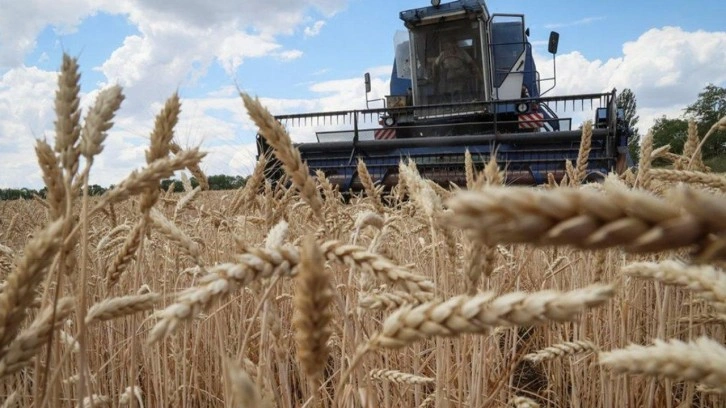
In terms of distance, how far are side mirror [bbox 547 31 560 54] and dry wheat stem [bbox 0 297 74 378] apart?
11691 mm

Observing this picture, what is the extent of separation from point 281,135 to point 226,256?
2.19 m

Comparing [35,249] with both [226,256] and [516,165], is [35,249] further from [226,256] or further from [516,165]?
[516,165]

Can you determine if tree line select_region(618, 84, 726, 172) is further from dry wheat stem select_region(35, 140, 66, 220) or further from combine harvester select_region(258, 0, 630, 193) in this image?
dry wheat stem select_region(35, 140, 66, 220)

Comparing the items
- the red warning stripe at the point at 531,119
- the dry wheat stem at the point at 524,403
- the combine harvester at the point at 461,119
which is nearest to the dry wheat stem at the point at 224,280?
the dry wheat stem at the point at 524,403

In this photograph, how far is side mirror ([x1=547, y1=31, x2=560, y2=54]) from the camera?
11070mm

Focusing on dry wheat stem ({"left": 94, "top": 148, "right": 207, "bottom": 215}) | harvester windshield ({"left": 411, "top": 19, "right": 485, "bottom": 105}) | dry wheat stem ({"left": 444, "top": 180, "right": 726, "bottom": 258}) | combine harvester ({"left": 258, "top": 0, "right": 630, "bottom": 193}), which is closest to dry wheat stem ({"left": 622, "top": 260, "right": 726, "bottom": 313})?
dry wheat stem ({"left": 444, "top": 180, "right": 726, "bottom": 258})

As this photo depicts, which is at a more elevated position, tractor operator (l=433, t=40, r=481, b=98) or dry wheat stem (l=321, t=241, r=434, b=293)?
tractor operator (l=433, t=40, r=481, b=98)

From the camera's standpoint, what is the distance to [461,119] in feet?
37.9

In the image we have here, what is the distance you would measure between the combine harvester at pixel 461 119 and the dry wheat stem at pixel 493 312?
8.68m

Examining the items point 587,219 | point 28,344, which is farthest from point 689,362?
point 28,344

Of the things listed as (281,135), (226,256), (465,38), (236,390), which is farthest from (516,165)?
(236,390)

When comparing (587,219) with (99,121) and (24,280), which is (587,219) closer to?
(24,280)

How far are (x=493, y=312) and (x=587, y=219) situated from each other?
29 cm

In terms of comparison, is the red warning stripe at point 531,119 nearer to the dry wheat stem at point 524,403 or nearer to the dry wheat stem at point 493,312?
the dry wheat stem at point 524,403
